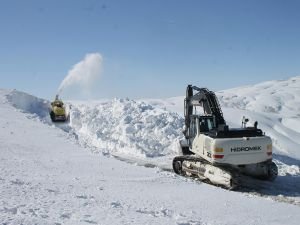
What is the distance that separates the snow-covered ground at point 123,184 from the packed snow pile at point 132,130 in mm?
55

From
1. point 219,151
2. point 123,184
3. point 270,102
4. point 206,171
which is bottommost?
point 206,171

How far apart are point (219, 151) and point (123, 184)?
376 centimetres

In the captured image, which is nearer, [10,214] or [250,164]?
[10,214]

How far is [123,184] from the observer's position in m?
10.3

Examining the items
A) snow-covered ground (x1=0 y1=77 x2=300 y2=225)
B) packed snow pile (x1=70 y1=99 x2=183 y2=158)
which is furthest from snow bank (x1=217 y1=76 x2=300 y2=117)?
snow-covered ground (x1=0 y1=77 x2=300 y2=225)

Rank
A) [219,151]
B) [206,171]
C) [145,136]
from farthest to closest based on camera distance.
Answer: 1. [145,136]
2. [206,171]
3. [219,151]

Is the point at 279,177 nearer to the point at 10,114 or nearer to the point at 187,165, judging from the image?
the point at 187,165

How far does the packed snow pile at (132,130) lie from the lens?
20.4 metres

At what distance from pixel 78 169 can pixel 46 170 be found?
98 centimetres

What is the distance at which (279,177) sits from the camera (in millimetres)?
15234

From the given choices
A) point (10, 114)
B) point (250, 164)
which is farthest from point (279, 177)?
point (10, 114)

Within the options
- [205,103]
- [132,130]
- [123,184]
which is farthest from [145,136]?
[123,184]

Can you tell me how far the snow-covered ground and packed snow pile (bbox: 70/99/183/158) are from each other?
0.18 feet

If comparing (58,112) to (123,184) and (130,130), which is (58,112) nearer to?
(130,130)
